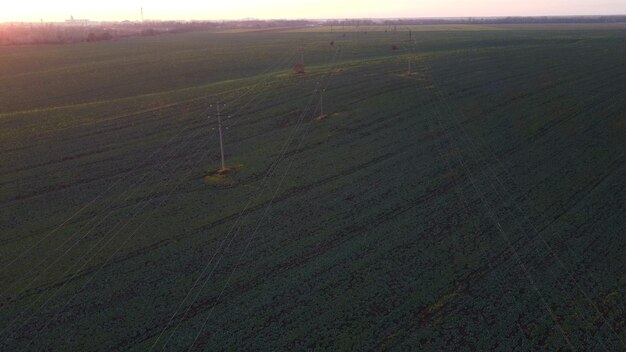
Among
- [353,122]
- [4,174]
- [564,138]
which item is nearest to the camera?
[4,174]

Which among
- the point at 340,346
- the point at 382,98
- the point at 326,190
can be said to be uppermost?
the point at 382,98

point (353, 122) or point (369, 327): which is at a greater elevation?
point (353, 122)

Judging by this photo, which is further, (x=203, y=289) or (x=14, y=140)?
(x=14, y=140)

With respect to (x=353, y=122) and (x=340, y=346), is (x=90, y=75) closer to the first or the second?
(x=353, y=122)

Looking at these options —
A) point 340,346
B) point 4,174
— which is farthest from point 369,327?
point 4,174

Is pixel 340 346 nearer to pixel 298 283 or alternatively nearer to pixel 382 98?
pixel 298 283

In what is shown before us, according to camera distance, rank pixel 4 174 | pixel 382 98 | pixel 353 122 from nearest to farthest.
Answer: pixel 4 174
pixel 353 122
pixel 382 98
